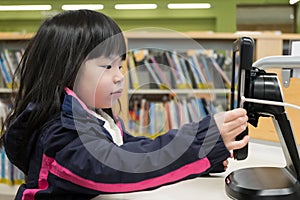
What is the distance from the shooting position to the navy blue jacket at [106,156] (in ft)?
1.61

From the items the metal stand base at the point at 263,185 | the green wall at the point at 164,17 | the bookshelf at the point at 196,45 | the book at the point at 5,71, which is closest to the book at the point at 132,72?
the bookshelf at the point at 196,45

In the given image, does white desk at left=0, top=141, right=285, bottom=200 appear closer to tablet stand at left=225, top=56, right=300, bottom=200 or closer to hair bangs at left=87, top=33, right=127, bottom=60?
tablet stand at left=225, top=56, right=300, bottom=200

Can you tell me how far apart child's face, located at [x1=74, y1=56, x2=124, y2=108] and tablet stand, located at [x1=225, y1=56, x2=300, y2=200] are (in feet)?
0.72

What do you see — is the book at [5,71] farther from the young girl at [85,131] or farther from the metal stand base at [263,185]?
the metal stand base at [263,185]

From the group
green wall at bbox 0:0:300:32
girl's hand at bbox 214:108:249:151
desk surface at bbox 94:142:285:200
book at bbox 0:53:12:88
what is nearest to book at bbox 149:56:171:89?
girl's hand at bbox 214:108:249:151

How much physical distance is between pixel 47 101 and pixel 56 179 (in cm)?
14

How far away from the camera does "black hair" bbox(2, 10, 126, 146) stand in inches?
24.6

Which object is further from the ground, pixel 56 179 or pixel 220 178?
pixel 56 179

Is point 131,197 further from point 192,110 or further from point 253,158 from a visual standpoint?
point 253,158

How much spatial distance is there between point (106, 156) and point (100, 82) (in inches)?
4.8

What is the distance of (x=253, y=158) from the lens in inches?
36.9

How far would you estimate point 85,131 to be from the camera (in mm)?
535

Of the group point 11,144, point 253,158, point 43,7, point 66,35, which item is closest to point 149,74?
point 66,35

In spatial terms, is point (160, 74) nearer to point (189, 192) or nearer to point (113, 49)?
point (113, 49)
